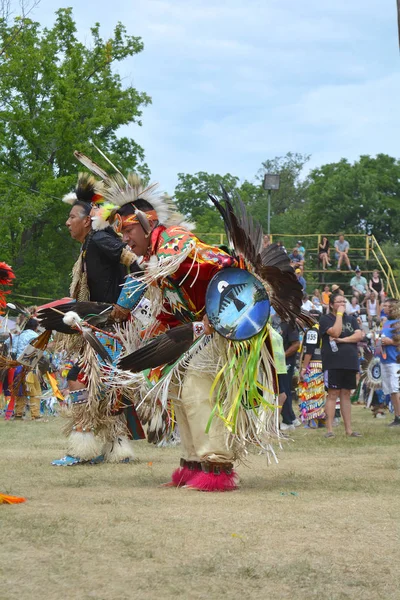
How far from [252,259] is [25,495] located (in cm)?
191

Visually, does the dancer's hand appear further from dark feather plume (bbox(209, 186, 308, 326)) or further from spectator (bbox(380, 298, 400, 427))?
spectator (bbox(380, 298, 400, 427))

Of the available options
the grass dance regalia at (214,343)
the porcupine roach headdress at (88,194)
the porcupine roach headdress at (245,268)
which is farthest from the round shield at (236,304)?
the porcupine roach headdress at (88,194)

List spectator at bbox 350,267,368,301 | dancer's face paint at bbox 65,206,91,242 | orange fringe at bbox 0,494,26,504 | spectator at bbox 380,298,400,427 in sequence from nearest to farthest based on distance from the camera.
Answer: orange fringe at bbox 0,494,26,504, dancer's face paint at bbox 65,206,91,242, spectator at bbox 380,298,400,427, spectator at bbox 350,267,368,301

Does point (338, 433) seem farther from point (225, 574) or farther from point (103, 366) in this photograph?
point (225, 574)

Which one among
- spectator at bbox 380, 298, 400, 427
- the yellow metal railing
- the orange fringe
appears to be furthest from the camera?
the yellow metal railing

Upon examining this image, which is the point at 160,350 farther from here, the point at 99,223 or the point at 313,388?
the point at 313,388

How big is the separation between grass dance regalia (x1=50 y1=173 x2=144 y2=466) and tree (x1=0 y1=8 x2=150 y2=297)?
17553 millimetres

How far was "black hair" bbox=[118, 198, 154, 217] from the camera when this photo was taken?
19.7ft

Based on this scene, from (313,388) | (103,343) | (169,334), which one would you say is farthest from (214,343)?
(313,388)

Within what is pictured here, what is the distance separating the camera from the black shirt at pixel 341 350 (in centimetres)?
1028

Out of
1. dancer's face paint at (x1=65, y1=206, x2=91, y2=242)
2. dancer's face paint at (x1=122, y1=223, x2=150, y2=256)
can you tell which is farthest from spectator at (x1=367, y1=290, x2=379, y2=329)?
dancer's face paint at (x1=122, y1=223, x2=150, y2=256)

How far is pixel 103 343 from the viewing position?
6582 millimetres

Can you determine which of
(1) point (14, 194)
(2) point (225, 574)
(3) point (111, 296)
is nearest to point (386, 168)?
(1) point (14, 194)

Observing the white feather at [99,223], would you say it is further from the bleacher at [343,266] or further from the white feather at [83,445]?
the bleacher at [343,266]
